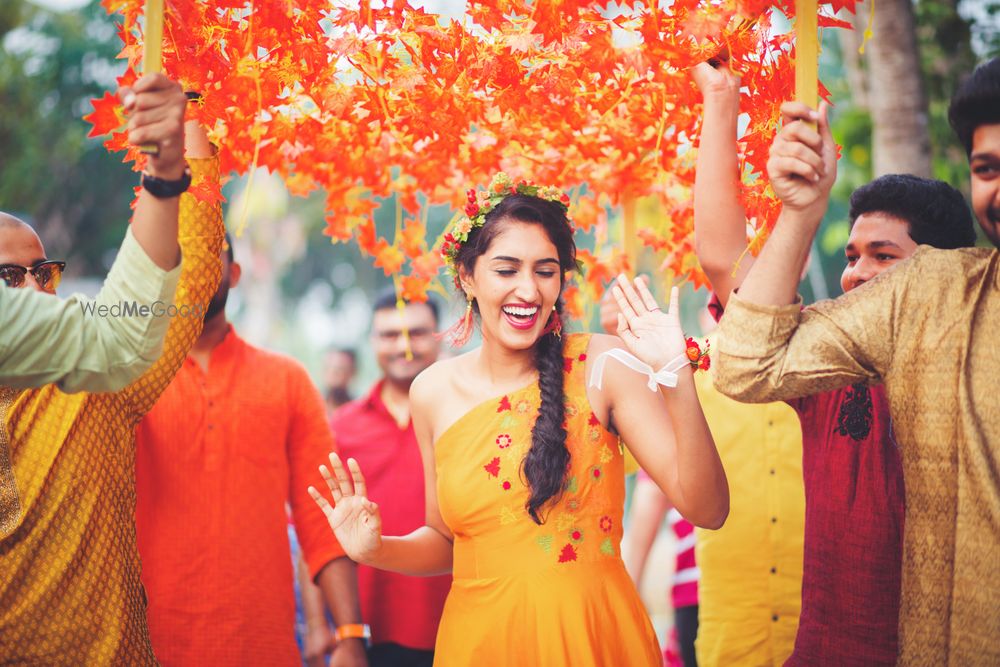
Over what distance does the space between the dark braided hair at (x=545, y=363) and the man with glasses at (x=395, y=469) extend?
2.16ft

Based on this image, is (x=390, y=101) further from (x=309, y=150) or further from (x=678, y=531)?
(x=678, y=531)

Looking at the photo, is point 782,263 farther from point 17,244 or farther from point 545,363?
point 17,244

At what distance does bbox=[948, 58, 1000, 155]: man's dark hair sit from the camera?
1.93 m

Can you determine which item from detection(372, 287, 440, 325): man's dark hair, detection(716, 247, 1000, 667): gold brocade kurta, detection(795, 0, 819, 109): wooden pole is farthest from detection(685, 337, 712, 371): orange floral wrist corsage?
detection(372, 287, 440, 325): man's dark hair

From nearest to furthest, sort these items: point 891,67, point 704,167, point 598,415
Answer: point 704,167, point 598,415, point 891,67

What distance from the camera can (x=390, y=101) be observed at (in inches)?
121

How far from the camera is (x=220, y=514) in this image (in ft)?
11.5

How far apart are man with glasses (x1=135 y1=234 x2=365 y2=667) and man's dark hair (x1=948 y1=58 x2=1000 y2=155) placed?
2.79m

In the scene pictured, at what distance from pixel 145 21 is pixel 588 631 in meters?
2.13

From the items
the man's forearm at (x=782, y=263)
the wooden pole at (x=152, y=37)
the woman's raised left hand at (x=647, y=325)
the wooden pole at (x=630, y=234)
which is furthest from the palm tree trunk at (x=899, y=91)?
the wooden pole at (x=152, y=37)

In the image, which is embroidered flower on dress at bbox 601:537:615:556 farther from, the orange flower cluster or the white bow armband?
the orange flower cluster

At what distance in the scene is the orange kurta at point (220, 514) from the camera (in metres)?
3.37

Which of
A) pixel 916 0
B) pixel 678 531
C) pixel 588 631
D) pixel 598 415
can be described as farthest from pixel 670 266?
pixel 916 0

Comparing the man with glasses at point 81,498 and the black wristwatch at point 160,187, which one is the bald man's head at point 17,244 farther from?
the black wristwatch at point 160,187
